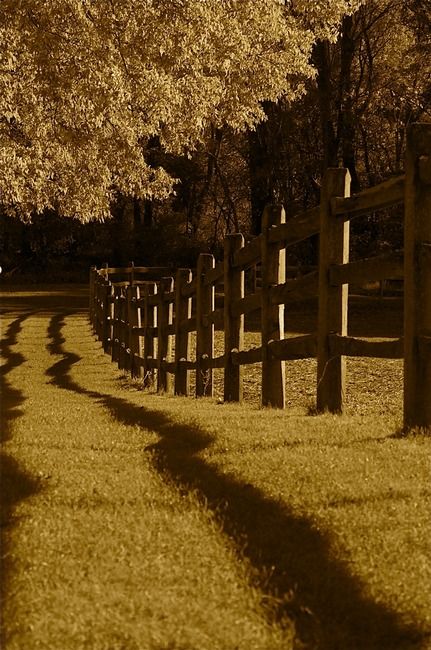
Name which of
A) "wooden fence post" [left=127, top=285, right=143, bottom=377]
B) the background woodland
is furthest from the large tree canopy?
"wooden fence post" [left=127, top=285, right=143, bottom=377]

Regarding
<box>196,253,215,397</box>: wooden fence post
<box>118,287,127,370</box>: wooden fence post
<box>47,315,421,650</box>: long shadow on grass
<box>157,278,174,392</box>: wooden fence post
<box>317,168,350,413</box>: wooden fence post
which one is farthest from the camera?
<box>118,287,127,370</box>: wooden fence post

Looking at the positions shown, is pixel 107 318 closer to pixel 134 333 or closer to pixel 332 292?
pixel 134 333

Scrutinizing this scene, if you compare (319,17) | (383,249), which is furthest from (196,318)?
(383,249)

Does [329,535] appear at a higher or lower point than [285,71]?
lower

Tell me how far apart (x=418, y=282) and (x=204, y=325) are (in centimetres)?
578

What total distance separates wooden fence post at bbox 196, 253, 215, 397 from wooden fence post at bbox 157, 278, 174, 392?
2131 millimetres

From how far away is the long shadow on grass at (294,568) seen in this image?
12.3ft

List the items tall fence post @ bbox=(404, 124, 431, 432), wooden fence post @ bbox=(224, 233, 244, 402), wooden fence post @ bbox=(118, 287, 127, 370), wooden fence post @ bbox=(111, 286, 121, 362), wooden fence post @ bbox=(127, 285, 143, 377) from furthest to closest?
wooden fence post @ bbox=(111, 286, 121, 362)
wooden fence post @ bbox=(118, 287, 127, 370)
wooden fence post @ bbox=(127, 285, 143, 377)
wooden fence post @ bbox=(224, 233, 244, 402)
tall fence post @ bbox=(404, 124, 431, 432)

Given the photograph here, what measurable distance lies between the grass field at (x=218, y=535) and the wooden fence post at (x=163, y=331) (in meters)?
6.75

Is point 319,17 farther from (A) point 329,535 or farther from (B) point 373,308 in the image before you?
(A) point 329,535

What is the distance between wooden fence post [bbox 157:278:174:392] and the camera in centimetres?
1509

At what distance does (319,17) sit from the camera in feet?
69.6

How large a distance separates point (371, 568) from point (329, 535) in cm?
42

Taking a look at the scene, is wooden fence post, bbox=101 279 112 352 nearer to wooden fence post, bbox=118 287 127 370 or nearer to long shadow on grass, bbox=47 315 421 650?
wooden fence post, bbox=118 287 127 370
